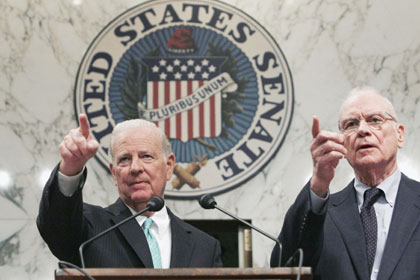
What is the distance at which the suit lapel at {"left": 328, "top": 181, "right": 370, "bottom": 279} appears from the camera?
2779 millimetres

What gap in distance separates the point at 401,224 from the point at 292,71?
81.3 inches

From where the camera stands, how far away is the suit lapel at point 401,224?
2721mm

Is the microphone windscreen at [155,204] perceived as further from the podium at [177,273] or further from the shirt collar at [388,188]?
the shirt collar at [388,188]

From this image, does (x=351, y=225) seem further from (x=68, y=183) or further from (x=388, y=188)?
(x=68, y=183)

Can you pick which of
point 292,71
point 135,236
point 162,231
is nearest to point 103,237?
point 135,236

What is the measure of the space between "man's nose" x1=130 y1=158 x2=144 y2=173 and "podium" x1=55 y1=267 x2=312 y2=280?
950mm

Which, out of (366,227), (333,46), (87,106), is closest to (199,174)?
(87,106)

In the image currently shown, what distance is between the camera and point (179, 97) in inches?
185

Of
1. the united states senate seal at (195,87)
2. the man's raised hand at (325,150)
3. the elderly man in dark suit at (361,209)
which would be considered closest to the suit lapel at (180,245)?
the elderly man in dark suit at (361,209)

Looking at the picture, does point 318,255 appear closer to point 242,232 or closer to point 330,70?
point 242,232

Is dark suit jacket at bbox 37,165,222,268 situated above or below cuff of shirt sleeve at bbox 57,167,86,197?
below

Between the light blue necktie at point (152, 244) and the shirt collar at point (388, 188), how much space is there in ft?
2.90

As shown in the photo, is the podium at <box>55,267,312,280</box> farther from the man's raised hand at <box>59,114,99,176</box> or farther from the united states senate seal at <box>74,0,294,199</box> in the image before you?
the united states senate seal at <box>74,0,294,199</box>

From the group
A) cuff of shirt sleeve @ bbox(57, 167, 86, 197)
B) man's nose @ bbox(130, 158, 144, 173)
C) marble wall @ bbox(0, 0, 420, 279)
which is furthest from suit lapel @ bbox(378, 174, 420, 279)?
marble wall @ bbox(0, 0, 420, 279)
